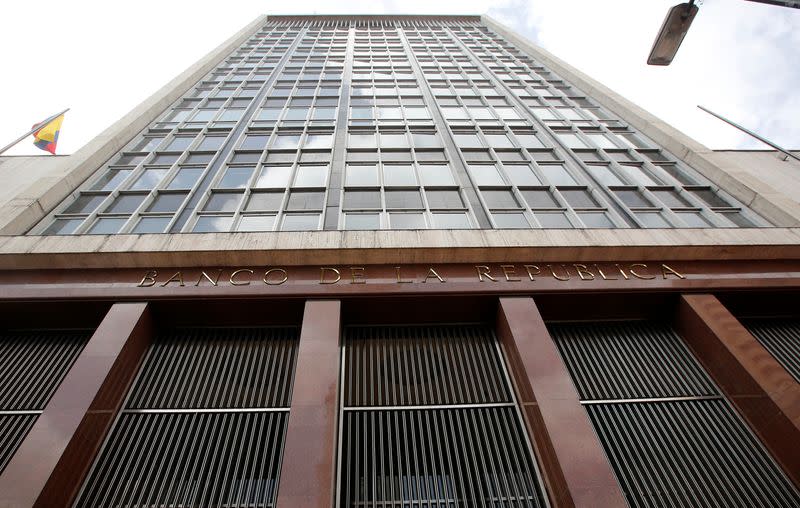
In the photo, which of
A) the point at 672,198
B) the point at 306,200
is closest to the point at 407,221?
the point at 306,200

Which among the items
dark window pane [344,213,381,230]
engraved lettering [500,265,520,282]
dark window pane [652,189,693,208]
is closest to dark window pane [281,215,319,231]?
dark window pane [344,213,381,230]

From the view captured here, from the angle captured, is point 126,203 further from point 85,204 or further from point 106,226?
point 106,226

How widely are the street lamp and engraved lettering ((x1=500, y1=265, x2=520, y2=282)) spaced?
15.9 feet

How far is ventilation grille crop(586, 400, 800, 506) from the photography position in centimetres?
691

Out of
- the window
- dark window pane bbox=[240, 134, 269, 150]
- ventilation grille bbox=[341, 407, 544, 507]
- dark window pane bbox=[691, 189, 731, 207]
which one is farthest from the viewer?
dark window pane bbox=[240, 134, 269, 150]

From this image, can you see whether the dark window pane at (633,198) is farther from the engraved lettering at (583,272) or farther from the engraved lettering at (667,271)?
the engraved lettering at (583,272)

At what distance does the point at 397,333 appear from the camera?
9555 mm

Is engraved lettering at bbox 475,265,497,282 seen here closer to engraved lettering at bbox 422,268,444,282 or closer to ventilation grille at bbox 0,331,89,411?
engraved lettering at bbox 422,268,444,282

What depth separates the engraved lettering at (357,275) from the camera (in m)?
9.30

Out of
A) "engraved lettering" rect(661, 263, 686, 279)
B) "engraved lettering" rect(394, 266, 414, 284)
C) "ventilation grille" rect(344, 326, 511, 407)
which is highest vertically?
"engraved lettering" rect(394, 266, 414, 284)

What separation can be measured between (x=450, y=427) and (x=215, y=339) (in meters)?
5.37

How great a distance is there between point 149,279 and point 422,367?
6.22 m

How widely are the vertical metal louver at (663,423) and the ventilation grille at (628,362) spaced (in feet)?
0.07

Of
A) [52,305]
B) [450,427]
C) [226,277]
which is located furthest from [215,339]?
[450,427]
